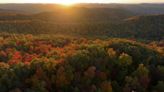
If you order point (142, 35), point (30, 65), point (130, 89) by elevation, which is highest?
point (30, 65)

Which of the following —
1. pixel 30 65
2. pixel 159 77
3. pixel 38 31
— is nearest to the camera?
pixel 30 65

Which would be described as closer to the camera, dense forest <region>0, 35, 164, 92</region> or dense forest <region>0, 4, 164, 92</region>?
dense forest <region>0, 35, 164, 92</region>

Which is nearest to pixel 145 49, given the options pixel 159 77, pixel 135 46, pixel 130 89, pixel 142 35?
pixel 135 46

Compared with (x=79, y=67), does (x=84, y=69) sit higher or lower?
lower

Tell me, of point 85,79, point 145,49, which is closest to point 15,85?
point 85,79

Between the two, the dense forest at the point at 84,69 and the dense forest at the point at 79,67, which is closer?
the dense forest at the point at 84,69

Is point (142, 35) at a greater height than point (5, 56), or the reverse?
point (5, 56)

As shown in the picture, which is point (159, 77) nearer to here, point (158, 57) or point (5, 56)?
point (158, 57)

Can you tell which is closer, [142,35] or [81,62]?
[81,62]

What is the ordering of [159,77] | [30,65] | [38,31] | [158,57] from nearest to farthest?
[30,65], [159,77], [158,57], [38,31]
